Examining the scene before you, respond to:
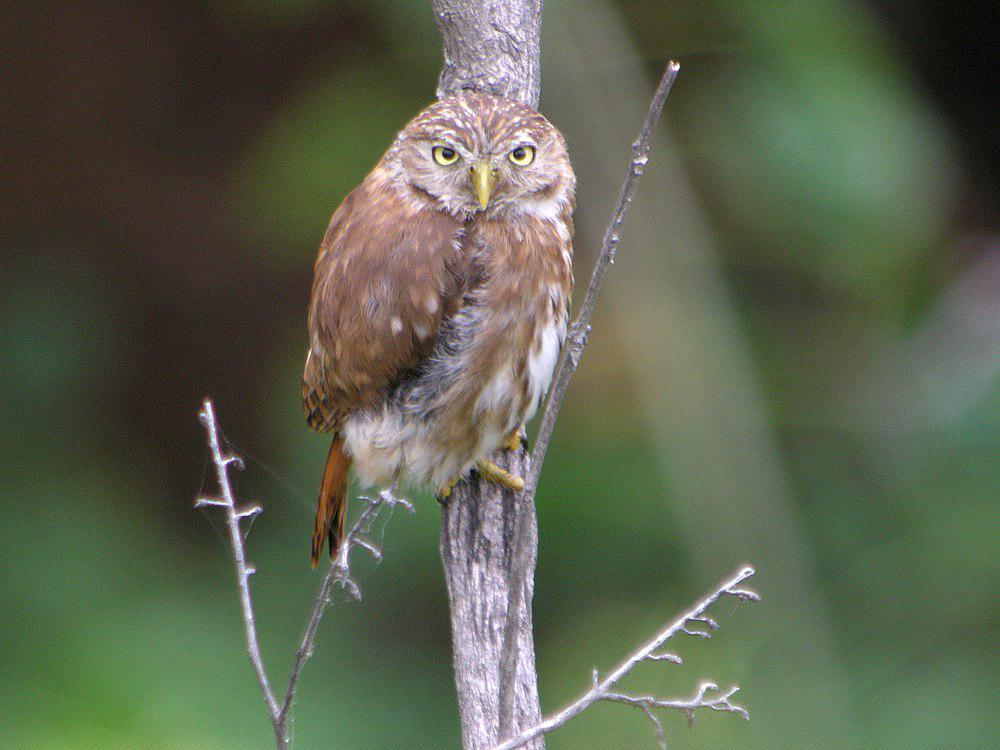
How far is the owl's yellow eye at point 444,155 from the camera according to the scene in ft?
8.11

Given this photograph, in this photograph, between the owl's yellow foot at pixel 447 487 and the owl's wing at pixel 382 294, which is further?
the owl's yellow foot at pixel 447 487

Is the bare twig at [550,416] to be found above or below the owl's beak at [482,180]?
below

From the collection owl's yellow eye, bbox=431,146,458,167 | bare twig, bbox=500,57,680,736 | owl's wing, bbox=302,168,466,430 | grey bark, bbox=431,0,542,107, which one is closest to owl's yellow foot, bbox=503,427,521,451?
owl's wing, bbox=302,168,466,430

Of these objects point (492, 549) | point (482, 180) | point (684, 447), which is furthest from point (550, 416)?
point (684, 447)

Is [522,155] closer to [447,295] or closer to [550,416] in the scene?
[447,295]

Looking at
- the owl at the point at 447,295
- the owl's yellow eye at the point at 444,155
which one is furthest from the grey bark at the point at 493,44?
the owl's yellow eye at the point at 444,155

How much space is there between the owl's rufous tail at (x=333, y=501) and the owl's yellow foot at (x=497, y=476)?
1.11 feet

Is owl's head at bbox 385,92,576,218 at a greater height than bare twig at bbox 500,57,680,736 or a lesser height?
greater

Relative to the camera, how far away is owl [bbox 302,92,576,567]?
2383 millimetres

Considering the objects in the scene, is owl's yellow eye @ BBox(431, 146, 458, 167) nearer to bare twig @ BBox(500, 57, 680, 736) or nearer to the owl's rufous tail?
the owl's rufous tail

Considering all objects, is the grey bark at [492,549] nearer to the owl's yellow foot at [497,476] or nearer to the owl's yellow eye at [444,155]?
the owl's yellow foot at [497,476]

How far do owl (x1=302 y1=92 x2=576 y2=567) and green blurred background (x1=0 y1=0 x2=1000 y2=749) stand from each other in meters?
0.77

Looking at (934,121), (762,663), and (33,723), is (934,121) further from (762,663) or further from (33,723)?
(33,723)

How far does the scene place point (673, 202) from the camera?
3.36m
